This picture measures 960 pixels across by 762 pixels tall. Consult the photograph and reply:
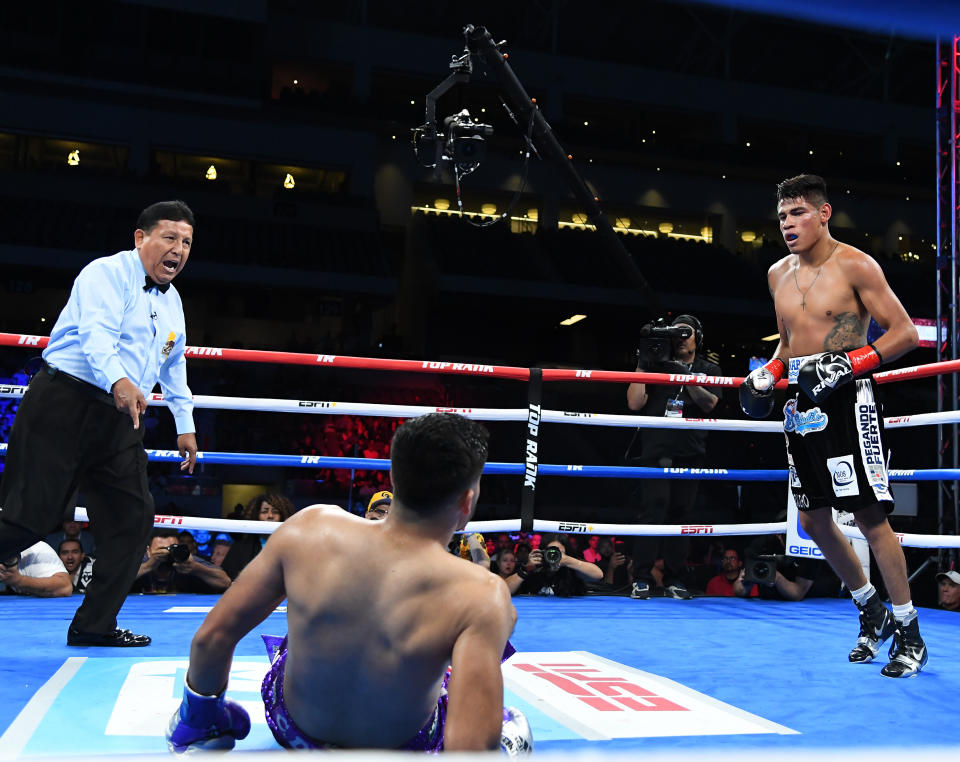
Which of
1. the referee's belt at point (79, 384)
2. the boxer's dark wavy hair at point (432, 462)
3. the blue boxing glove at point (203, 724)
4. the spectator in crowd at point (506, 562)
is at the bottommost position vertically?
the spectator in crowd at point (506, 562)

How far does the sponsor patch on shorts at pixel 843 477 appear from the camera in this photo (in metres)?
2.38

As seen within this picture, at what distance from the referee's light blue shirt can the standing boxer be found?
1.71m

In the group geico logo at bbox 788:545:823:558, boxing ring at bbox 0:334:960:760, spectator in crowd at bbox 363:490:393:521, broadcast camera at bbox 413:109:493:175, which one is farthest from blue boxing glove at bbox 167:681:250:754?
broadcast camera at bbox 413:109:493:175

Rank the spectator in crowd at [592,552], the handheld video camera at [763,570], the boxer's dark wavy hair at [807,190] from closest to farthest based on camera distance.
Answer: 1. the boxer's dark wavy hair at [807,190]
2. the handheld video camera at [763,570]
3. the spectator in crowd at [592,552]

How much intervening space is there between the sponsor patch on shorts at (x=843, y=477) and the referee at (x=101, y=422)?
6.05ft

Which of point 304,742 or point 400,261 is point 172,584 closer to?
point 304,742

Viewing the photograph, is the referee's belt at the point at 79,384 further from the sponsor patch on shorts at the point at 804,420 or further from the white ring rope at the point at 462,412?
the sponsor patch on shorts at the point at 804,420

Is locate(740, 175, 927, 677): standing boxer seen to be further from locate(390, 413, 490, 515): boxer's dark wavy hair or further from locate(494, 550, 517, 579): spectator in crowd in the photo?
locate(494, 550, 517, 579): spectator in crowd

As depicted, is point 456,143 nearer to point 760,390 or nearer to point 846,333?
point 760,390

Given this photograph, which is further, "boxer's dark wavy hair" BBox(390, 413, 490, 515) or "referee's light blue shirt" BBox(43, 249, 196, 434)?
"referee's light blue shirt" BBox(43, 249, 196, 434)

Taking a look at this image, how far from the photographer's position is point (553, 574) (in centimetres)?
369

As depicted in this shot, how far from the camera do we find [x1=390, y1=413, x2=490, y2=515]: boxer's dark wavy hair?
1082 mm

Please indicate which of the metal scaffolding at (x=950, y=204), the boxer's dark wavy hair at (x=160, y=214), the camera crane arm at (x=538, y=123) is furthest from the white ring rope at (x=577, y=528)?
the camera crane arm at (x=538, y=123)

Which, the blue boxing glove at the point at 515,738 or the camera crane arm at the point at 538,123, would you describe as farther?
the camera crane arm at the point at 538,123
